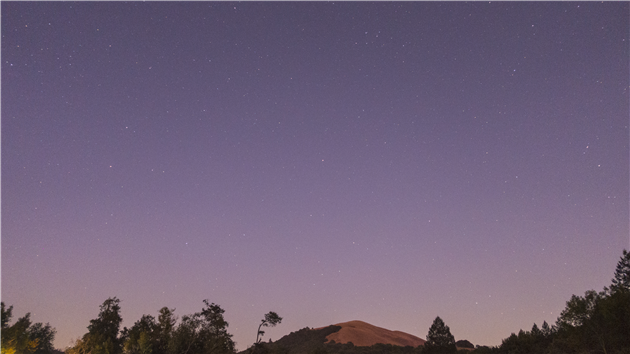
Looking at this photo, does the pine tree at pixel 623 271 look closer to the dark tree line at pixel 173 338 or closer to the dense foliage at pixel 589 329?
the dense foliage at pixel 589 329

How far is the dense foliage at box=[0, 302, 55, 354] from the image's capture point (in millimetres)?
55625

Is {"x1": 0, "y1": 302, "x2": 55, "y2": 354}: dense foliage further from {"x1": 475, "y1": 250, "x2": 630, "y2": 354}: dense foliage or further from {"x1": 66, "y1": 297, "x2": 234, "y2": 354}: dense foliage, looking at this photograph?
{"x1": 475, "y1": 250, "x2": 630, "y2": 354}: dense foliage

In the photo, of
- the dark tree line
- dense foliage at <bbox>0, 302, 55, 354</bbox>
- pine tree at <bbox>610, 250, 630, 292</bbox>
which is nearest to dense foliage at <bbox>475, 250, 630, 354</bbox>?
pine tree at <bbox>610, 250, 630, 292</bbox>

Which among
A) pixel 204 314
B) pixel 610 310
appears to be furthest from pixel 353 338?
pixel 610 310

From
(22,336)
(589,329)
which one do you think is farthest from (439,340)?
(22,336)

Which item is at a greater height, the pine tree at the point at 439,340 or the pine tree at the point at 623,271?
the pine tree at the point at 623,271

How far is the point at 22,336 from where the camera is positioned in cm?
5912

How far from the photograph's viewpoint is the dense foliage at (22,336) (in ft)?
182

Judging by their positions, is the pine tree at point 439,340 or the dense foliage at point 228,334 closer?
the dense foliage at point 228,334

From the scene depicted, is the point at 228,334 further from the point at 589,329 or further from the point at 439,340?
the point at 589,329

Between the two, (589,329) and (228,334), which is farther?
(228,334)

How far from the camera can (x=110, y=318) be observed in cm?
6606

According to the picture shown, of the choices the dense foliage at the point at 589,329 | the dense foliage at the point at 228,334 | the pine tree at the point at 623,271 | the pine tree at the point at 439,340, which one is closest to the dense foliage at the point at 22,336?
the dense foliage at the point at 228,334

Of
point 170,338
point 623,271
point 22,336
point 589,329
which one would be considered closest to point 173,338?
point 170,338
